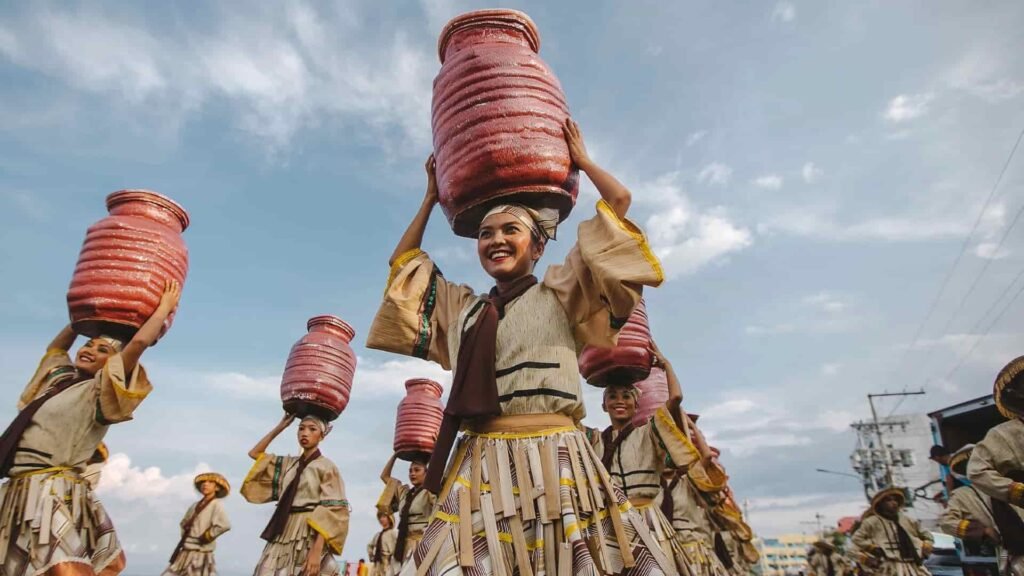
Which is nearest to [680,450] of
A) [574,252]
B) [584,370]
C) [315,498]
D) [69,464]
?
[584,370]

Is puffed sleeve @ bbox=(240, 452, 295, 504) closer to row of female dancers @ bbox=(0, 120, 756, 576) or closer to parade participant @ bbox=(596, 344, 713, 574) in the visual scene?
row of female dancers @ bbox=(0, 120, 756, 576)

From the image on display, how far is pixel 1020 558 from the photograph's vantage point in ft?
16.2

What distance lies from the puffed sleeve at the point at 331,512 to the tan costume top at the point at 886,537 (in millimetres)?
7981

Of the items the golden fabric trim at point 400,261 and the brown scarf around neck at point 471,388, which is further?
the golden fabric trim at point 400,261

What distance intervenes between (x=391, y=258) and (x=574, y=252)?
0.85m

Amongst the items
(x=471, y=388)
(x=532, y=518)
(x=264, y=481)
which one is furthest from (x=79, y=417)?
Answer: (x=532, y=518)

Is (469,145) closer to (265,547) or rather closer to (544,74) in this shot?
(544,74)

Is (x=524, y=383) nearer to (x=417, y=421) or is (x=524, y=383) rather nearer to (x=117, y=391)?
(x=117, y=391)

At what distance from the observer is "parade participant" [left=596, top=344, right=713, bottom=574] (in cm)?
471

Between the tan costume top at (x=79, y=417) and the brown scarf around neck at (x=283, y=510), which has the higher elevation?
the tan costume top at (x=79, y=417)

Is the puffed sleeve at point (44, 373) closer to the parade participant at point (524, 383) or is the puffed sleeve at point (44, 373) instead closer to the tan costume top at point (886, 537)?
the parade participant at point (524, 383)

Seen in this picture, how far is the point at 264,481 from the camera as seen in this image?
689 centimetres

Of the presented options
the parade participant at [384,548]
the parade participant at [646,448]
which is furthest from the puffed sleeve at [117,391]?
the parade participant at [384,548]

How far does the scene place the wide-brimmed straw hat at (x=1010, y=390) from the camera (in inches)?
190
